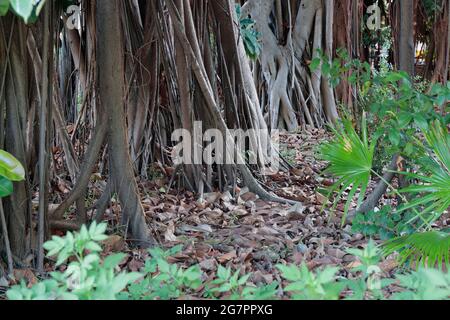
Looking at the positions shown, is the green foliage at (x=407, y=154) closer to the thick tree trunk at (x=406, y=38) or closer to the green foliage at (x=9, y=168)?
the thick tree trunk at (x=406, y=38)

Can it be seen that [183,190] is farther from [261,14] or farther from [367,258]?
[261,14]

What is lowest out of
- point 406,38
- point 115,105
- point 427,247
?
point 427,247

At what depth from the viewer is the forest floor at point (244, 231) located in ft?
9.02

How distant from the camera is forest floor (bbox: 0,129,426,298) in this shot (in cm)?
275

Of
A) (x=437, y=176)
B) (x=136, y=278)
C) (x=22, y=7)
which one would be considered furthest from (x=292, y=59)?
(x=136, y=278)

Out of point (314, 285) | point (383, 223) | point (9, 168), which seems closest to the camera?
point (314, 285)

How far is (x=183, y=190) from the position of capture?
13.1 ft

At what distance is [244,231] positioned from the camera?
322cm

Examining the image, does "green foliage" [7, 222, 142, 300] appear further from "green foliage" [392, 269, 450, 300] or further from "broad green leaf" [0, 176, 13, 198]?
"broad green leaf" [0, 176, 13, 198]

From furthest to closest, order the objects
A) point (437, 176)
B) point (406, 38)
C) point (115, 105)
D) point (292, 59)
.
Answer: point (292, 59)
point (406, 38)
point (115, 105)
point (437, 176)

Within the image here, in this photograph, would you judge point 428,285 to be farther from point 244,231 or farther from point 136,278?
point 244,231

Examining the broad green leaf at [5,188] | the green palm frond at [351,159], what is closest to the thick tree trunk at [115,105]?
the broad green leaf at [5,188]

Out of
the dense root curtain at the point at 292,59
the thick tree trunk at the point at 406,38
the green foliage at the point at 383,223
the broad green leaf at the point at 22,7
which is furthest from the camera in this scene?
the dense root curtain at the point at 292,59
